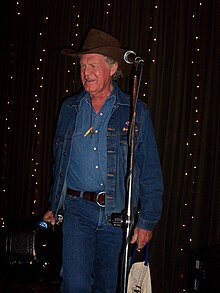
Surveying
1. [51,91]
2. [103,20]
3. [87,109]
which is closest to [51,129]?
[51,91]

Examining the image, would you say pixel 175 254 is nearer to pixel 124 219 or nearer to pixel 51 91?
pixel 124 219

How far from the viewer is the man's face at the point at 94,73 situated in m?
2.34

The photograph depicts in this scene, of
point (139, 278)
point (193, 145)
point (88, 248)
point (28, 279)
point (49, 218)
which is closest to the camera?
point (88, 248)

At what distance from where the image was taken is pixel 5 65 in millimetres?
4547

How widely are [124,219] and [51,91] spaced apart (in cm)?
263

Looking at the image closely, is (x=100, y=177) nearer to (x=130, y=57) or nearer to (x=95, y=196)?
(x=95, y=196)

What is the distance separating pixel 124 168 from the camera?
7.71 ft

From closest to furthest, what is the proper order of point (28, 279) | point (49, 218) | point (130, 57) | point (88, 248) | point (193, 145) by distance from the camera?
point (130, 57) < point (88, 248) < point (49, 218) < point (193, 145) < point (28, 279)

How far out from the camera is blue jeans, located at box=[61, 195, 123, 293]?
222cm

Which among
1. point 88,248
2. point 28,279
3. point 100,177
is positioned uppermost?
point 100,177

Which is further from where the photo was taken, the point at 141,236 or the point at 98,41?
the point at 98,41

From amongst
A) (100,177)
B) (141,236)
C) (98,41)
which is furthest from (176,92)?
(141,236)

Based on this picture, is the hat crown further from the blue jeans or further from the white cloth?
the white cloth

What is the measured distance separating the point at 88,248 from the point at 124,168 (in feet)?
1.70
